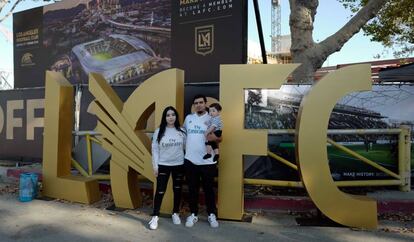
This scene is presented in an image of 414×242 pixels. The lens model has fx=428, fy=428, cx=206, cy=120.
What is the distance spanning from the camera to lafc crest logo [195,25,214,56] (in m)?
9.03

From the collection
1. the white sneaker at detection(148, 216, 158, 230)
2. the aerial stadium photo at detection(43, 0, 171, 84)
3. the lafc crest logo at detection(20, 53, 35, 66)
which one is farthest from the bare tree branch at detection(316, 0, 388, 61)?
the lafc crest logo at detection(20, 53, 35, 66)

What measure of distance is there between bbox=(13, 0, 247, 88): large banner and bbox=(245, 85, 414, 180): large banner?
208cm

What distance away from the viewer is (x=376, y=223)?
548 centimetres

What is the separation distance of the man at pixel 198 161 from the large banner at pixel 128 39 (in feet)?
11.0

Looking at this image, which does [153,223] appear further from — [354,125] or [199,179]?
[354,125]

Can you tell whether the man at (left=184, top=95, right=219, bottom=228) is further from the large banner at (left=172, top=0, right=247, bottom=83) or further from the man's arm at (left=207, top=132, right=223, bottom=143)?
the large banner at (left=172, top=0, right=247, bottom=83)

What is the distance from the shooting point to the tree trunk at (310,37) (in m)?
8.90

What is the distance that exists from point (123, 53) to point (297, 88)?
5954 millimetres

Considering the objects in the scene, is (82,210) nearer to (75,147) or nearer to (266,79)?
(75,147)

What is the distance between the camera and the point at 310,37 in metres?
9.06

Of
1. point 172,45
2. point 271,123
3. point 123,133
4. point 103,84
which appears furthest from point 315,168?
point 172,45

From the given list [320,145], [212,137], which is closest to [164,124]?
[212,137]

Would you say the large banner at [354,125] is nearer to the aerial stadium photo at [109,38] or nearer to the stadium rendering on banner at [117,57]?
the aerial stadium photo at [109,38]

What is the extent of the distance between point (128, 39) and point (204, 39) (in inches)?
117
